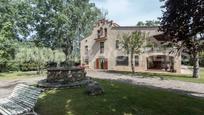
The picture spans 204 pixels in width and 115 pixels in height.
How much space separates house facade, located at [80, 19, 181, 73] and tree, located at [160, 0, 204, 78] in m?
27.7

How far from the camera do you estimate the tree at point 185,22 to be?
7.22 meters

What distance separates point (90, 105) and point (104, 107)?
74cm

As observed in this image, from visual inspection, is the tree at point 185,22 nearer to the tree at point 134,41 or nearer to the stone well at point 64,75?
the stone well at point 64,75

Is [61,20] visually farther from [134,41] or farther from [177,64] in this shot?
[177,64]

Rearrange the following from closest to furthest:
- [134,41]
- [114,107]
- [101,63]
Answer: [114,107] < [134,41] < [101,63]

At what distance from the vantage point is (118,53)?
138 feet

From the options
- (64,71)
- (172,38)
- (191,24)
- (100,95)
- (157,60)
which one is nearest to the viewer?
(191,24)

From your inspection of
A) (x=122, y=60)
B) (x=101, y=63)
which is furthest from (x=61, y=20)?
(x=122, y=60)

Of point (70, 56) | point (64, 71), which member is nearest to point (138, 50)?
point (64, 71)

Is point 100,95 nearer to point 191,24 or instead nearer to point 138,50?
point 191,24

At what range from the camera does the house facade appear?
3788cm

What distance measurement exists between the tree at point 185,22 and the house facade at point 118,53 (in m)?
27.7

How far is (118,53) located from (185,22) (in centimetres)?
3439

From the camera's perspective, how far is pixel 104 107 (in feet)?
31.2
